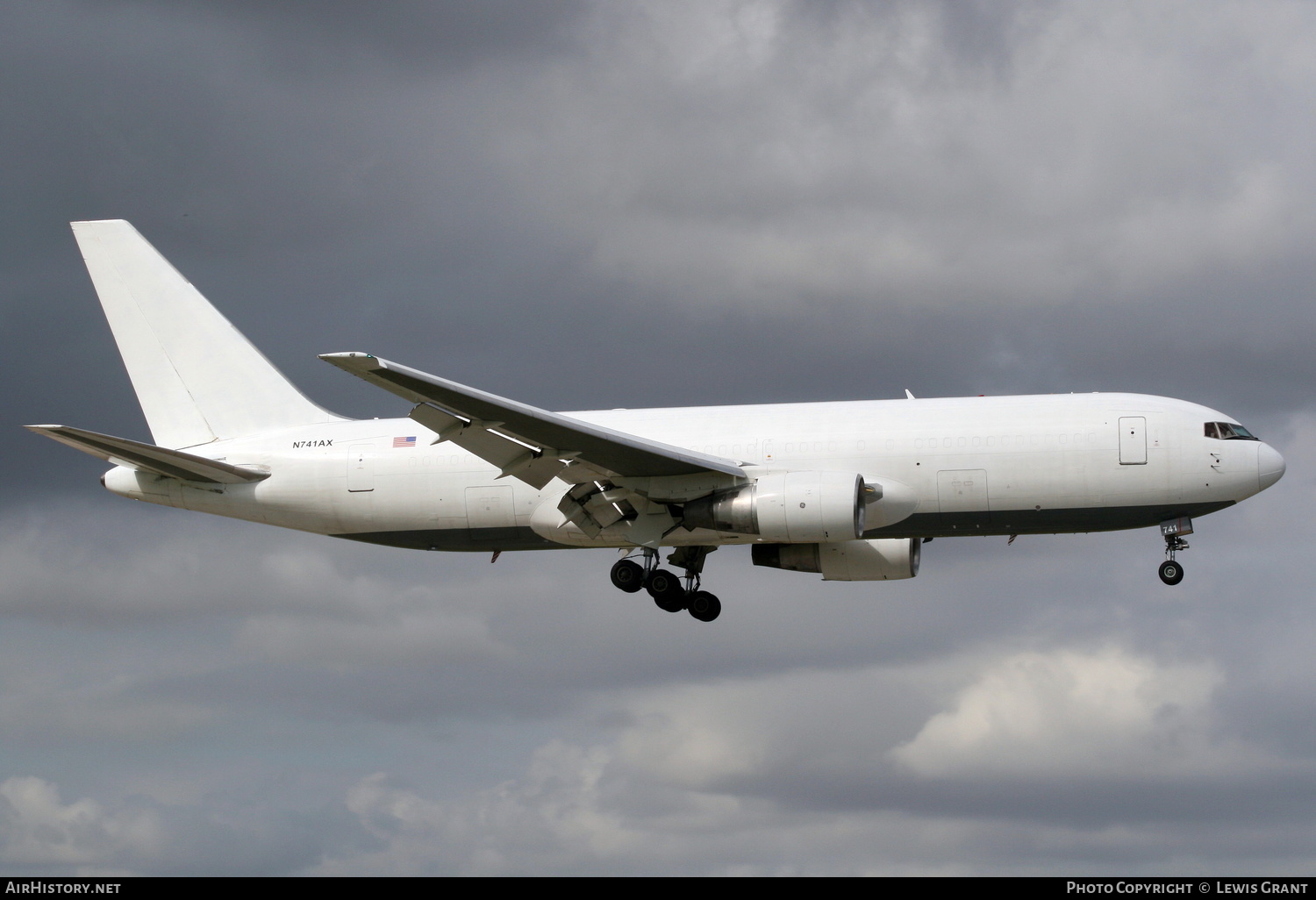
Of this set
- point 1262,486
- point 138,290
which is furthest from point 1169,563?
point 138,290

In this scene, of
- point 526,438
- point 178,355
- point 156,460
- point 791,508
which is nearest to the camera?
point 526,438

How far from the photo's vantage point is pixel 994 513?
39094 mm

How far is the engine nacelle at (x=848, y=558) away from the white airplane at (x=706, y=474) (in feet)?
0.20

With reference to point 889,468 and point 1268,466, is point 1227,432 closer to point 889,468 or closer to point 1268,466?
point 1268,466

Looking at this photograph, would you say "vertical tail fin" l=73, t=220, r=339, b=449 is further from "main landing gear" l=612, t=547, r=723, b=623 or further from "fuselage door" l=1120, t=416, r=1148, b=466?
"fuselage door" l=1120, t=416, r=1148, b=466

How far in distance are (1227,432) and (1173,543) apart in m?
3.31

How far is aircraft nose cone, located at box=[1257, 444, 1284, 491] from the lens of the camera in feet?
128

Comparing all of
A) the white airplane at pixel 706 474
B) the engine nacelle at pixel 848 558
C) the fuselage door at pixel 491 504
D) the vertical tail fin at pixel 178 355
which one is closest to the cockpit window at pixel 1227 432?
the white airplane at pixel 706 474

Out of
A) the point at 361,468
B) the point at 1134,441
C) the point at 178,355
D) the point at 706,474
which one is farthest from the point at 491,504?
the point at 1134,441

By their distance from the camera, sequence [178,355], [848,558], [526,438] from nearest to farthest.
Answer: [526,438] < [848,558] < [178,355]

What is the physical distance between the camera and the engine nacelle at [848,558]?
1740 inches

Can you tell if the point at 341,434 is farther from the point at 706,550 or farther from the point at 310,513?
the point at 706,550

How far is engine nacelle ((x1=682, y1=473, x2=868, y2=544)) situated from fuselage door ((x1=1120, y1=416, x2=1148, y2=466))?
7.00 meters

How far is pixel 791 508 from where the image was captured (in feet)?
124
